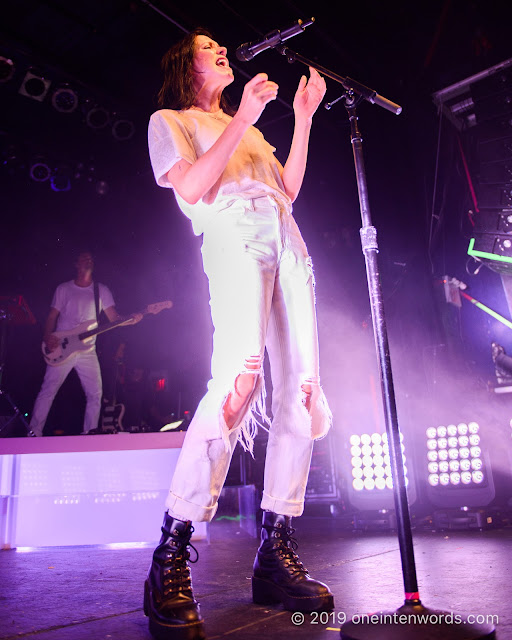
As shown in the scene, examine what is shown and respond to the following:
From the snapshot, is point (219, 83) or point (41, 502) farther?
point (41, 502)

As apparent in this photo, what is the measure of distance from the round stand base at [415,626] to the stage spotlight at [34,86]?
5947mm

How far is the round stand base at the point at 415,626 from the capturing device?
94 centimetres

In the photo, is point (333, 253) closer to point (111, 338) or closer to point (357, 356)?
point (357, 356)

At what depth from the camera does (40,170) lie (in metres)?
6.72

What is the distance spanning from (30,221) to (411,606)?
24.4 ft

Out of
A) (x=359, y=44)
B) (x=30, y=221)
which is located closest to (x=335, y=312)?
(x=359, y=44)

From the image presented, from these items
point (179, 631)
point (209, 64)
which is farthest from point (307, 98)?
point (179, 631)

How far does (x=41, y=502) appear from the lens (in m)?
3.07

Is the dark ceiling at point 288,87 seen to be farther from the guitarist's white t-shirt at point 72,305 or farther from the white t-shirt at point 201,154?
the white t-shirt at point 201,154

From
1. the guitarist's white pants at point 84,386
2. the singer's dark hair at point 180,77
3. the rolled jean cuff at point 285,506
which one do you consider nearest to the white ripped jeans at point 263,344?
the rolled jean cuff at point 285,506

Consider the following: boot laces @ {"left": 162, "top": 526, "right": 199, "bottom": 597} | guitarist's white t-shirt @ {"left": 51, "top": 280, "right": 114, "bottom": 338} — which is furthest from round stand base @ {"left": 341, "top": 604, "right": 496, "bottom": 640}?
guitarist's white t-shirt @ {"left": 51, "top": 280, "right": 114, "bottom": 338}

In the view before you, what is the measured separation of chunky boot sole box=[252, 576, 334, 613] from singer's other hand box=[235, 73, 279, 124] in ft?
4.02

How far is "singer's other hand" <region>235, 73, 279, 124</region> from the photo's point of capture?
130 cm

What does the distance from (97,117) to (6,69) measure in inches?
42.0
